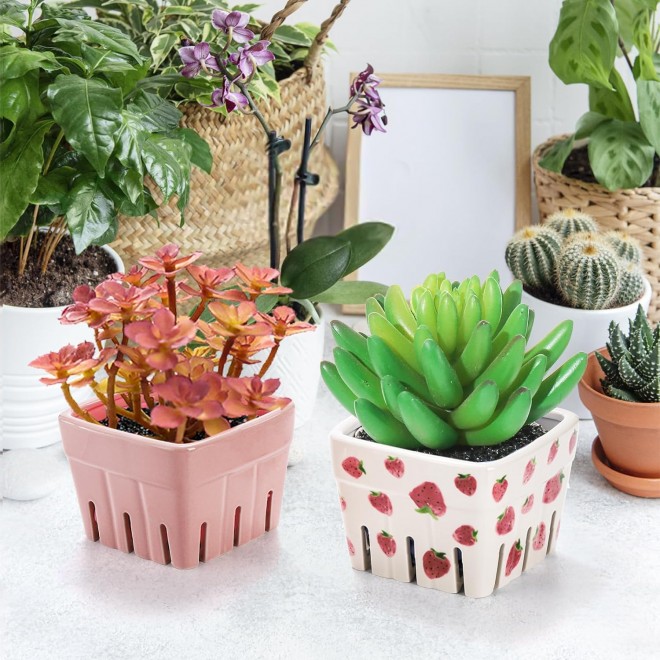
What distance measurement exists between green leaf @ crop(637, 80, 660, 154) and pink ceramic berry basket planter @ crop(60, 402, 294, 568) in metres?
0.87

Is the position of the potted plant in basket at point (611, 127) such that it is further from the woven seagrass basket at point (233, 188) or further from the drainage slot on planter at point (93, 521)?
the drainage slot on planter at point (93, 521)

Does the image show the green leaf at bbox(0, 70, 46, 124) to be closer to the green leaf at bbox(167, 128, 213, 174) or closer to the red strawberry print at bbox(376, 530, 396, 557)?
the green leaf at bbox(167, 128, 213, 174)

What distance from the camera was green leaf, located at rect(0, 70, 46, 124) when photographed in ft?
4.07

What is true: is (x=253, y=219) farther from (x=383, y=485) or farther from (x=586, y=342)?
(x=383, y=485)

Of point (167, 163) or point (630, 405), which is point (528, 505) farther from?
point (167, 163)

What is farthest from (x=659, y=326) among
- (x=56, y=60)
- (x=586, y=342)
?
(x=56, y=60)

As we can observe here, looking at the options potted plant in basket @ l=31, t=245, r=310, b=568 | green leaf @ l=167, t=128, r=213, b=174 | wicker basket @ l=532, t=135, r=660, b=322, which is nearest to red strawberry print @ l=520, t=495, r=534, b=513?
potted plant in basket @ l=31, t=245, r=310, b=568

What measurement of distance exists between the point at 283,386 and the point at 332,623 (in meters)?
0.42

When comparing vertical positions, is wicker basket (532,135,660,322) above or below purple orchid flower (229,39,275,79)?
below

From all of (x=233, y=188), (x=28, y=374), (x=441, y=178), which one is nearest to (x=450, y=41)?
(x=441, y=178)

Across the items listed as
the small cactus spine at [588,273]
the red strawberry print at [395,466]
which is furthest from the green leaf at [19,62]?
the small cactus spine at [588,273]

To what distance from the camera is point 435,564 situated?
1062 mm

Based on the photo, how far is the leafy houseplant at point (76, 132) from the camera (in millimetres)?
1239

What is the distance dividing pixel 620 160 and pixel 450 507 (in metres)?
0.90
